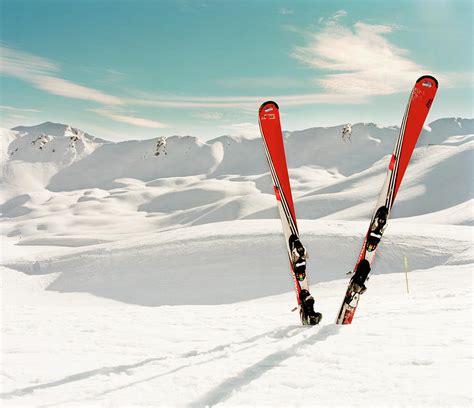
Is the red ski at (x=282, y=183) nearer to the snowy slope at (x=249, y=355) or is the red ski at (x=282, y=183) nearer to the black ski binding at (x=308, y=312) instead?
the black ski binding at (x=308, y=312)

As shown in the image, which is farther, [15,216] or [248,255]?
[15,216]

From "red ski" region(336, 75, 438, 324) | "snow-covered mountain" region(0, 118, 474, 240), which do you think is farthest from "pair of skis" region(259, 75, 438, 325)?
"snow-covered mountain" region(0, 118, 474, 240)

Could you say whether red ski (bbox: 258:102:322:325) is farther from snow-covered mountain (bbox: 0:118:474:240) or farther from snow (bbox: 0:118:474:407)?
snow-covered mountain (bbox: 0:118:474:240)

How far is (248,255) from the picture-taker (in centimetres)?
2178

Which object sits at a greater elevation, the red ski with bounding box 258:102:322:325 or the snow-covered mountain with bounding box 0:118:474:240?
the snow-covered mountain with bounding box 0:118:474:240

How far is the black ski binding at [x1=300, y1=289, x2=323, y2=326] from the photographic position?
838cm

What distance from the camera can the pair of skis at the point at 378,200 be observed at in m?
8.52

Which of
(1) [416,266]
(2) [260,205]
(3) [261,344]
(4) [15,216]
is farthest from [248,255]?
(4) [15,216]

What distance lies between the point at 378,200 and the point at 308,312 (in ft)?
10.0

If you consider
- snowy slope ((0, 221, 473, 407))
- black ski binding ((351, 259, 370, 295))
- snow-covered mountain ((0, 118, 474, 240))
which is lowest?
snowy slope ((0, 221, 473, 407))

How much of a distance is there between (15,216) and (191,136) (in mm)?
100513

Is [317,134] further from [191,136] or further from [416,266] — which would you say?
[416,266]

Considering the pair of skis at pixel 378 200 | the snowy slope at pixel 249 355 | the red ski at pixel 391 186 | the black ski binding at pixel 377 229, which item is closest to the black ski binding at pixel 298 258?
the pair of skis at pixel 378 200

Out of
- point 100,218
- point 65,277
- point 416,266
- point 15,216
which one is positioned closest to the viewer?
point 416,266
